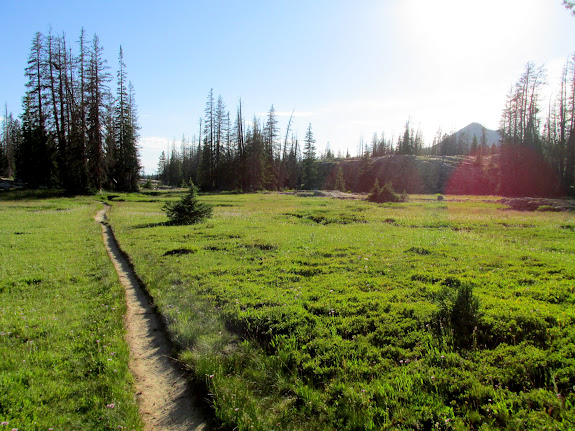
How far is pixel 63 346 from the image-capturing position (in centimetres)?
615

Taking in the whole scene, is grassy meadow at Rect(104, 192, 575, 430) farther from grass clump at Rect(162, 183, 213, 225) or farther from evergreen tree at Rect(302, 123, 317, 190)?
evergreen tree at Rect(302, 123, 317, 190)

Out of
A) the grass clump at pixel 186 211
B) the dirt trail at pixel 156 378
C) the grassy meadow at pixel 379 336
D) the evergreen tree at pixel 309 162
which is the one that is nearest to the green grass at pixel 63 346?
the dirt trail at pixel 156 378

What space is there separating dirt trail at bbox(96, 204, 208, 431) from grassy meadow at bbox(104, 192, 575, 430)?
346mm

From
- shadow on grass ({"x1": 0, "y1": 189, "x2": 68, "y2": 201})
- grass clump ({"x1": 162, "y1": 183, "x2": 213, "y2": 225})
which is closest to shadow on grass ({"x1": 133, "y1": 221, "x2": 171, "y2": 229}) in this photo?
grass clump ({"x1": 162, "y1": 183, "x2": 213, "y2": 225})

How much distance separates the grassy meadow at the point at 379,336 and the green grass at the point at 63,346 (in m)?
1.19

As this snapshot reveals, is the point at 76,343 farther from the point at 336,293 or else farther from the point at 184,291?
the point at 336,293

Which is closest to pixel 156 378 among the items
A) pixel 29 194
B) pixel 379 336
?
pixel 379 336

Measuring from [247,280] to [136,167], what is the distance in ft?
202

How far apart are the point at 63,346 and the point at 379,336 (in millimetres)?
6060

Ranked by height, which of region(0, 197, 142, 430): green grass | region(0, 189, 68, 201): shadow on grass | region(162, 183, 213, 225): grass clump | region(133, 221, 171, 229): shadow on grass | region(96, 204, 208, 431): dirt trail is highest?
region(0, 189, 68, 201): shadow on grass

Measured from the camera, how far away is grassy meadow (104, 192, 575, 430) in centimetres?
425

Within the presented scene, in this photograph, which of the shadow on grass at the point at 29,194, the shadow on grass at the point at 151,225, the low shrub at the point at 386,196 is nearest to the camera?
the shadow on grass at the point at 151,225

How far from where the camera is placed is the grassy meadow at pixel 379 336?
4254mm

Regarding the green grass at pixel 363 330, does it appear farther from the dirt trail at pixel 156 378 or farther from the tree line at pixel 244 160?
the tree line at pixel 244 160
